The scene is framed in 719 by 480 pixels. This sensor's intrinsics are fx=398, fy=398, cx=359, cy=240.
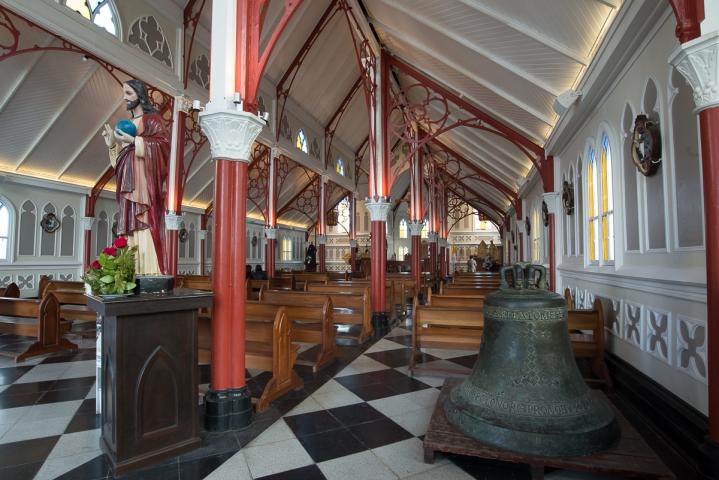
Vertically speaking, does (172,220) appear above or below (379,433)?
above

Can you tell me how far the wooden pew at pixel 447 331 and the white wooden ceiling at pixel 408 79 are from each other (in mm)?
3824

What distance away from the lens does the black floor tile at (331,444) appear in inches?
122

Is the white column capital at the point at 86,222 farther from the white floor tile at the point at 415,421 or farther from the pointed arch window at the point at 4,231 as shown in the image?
the white floor tile at the point at 415,421

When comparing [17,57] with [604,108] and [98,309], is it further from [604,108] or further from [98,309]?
[604,108]

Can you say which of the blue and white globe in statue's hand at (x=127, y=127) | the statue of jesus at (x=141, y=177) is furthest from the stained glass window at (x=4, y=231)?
the blue and white globe in statue's hand at (x=127, y=127)

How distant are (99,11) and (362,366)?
9.53m

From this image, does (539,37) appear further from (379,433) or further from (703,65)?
(379,433)

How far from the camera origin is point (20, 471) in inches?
111

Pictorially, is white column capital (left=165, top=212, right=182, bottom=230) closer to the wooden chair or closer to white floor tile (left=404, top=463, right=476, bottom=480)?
the wooden chair

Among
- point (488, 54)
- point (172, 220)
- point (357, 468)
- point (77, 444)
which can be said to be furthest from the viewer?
point (172, 220)

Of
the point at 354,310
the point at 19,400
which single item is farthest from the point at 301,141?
the point at 19,400

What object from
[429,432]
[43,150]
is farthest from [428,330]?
[43,150]

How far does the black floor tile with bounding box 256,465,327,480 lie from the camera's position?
2760 mm

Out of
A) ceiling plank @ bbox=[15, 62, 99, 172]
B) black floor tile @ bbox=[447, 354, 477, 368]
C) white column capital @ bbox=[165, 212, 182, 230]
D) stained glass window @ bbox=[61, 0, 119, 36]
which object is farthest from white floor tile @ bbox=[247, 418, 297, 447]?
ceiling plank @ bbox=[15, 62, 99, 172]
